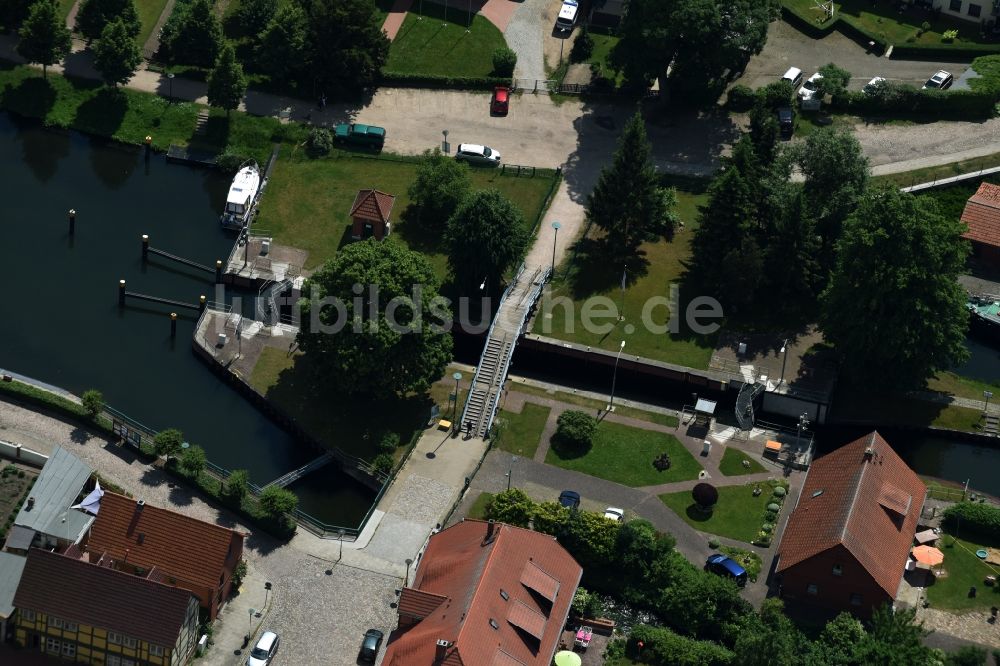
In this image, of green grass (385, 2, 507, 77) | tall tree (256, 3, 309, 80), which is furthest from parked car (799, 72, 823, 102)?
tall tree (256, 3, 309, 80)

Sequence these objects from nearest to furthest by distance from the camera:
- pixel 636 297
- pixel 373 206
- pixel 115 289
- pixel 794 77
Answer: pixel 115 289 < pixel 636 297 < pixel 373 206 < pixel 794 77

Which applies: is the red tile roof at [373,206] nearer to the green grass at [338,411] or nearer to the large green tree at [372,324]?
the large green tree at [372,324]

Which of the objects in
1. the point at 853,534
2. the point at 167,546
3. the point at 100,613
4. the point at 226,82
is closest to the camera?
the point at 100,613

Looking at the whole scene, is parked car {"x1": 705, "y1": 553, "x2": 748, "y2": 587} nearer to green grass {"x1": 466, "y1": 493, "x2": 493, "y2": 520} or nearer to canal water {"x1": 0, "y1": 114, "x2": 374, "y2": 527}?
green grass {"x1": 466, "y1": 493, "x2": 493, "y2": 520}

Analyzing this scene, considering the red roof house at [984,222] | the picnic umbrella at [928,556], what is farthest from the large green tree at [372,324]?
the red roof house at [984,222]

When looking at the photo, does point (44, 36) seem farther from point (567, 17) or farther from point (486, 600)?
point (486, 600)

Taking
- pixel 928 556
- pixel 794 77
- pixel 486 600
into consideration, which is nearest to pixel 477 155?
pixel 794 77
